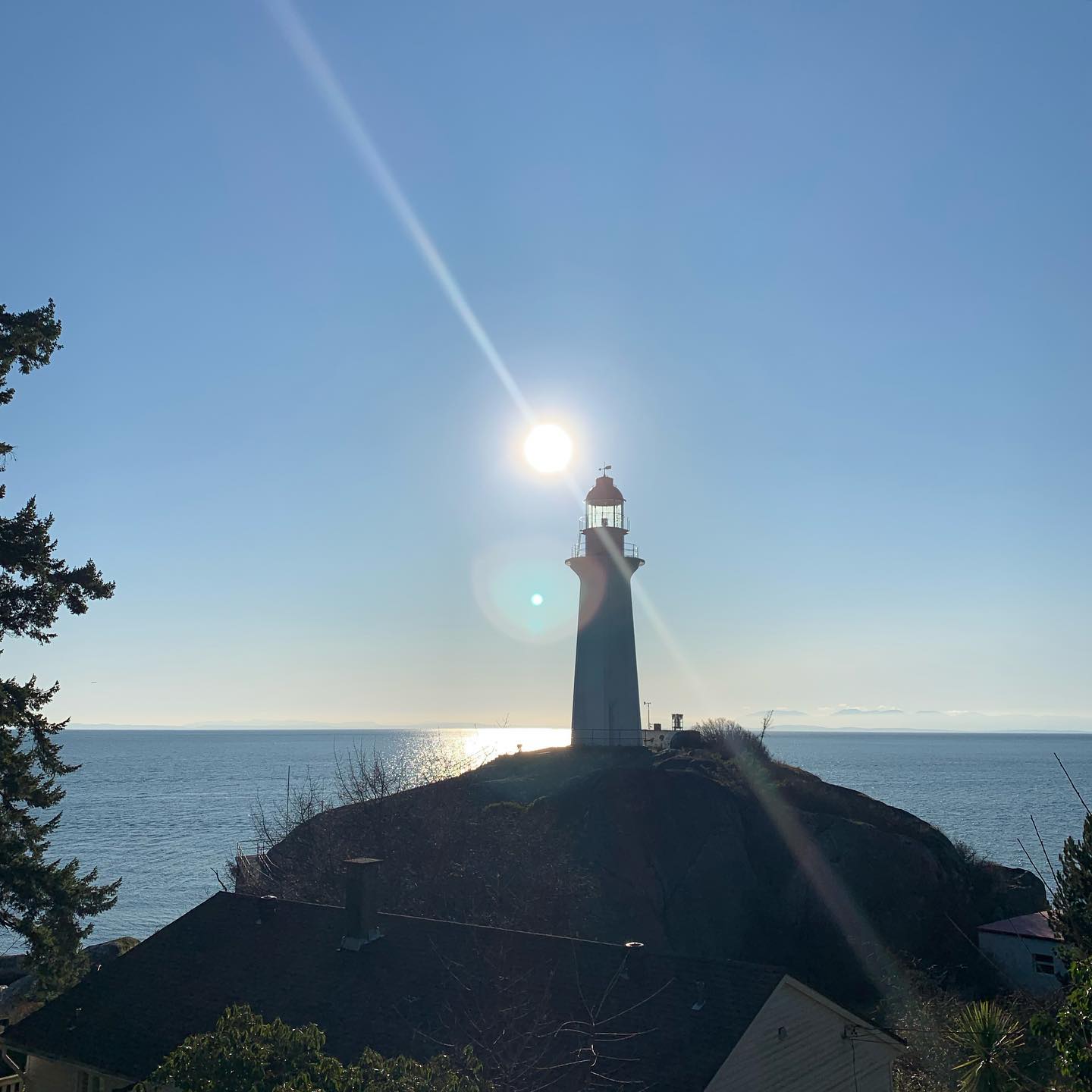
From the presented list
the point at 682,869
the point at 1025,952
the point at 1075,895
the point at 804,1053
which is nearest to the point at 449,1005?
the point at 804,1053

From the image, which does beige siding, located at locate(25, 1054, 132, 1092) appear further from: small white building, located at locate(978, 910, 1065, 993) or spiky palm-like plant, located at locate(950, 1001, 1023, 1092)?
small white building, located at locate(978, 910, 1065, 993)

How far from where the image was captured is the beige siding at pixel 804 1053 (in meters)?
16.1

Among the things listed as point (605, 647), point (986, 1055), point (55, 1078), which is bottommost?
point (55, 1078)

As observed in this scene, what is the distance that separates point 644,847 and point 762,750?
46.2 feet

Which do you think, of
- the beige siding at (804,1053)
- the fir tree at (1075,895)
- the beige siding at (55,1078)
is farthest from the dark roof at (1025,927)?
the beige siding at (55,1078)

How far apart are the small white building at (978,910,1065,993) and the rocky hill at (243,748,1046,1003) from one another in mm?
976

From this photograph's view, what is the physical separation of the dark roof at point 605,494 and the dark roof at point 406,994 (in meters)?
30.6

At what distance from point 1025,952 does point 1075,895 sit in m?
11.5

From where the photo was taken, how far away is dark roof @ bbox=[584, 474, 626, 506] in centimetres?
4897

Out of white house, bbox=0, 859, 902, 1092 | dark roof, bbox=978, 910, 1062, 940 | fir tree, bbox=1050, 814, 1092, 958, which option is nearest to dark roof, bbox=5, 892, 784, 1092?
white house, bbox=0, 859, 902, 1092

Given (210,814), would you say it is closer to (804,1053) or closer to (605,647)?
(605,647)

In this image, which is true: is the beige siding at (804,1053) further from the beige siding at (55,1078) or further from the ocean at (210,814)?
the ocean at (210,814)

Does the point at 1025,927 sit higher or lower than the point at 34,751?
lower

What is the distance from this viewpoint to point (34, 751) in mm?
23750
